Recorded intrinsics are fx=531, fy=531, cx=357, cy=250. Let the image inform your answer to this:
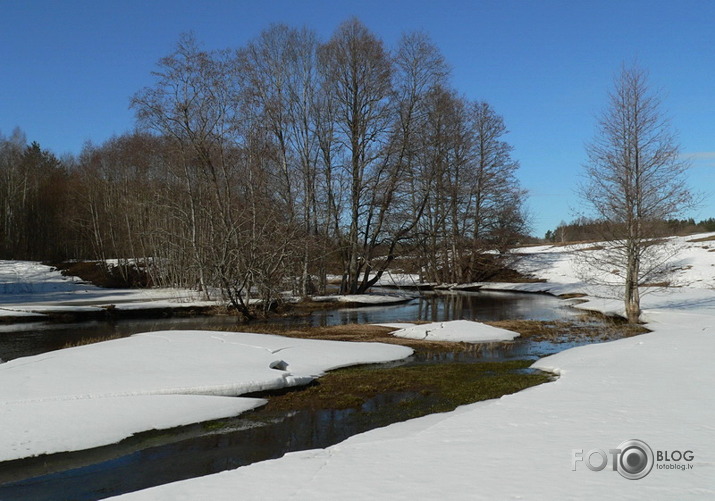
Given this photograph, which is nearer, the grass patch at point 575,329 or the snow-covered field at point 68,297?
the grass patch at point 575,329

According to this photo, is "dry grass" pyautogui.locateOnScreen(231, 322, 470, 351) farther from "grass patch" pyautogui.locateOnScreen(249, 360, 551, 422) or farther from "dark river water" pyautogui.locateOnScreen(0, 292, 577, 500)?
"grass patch" pyautogui.locateOnScreen(249, 360, 551, 422)

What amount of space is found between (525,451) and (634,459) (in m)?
1.00

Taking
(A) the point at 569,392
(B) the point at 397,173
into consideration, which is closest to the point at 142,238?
(B) the point at 397,173

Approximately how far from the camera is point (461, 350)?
14.3 m

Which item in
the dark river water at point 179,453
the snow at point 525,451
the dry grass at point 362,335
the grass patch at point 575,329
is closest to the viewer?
the snow at point 525,451

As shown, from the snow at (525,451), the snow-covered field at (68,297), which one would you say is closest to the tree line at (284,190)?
the snow-covered field at (68,297)

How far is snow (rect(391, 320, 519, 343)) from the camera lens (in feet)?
→ 51.9

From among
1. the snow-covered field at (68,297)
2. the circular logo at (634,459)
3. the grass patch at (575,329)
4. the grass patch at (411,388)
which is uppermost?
the snow-covered field at (68,297)

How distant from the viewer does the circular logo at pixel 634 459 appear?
474 centimetres

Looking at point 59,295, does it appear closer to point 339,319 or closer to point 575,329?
point 339,319

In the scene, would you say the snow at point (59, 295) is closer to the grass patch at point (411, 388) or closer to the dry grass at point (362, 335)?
the dry grass at point (362, 335)

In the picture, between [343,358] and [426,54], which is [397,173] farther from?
[343,358]

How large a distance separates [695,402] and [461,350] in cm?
741

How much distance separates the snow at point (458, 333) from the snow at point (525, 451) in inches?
243
